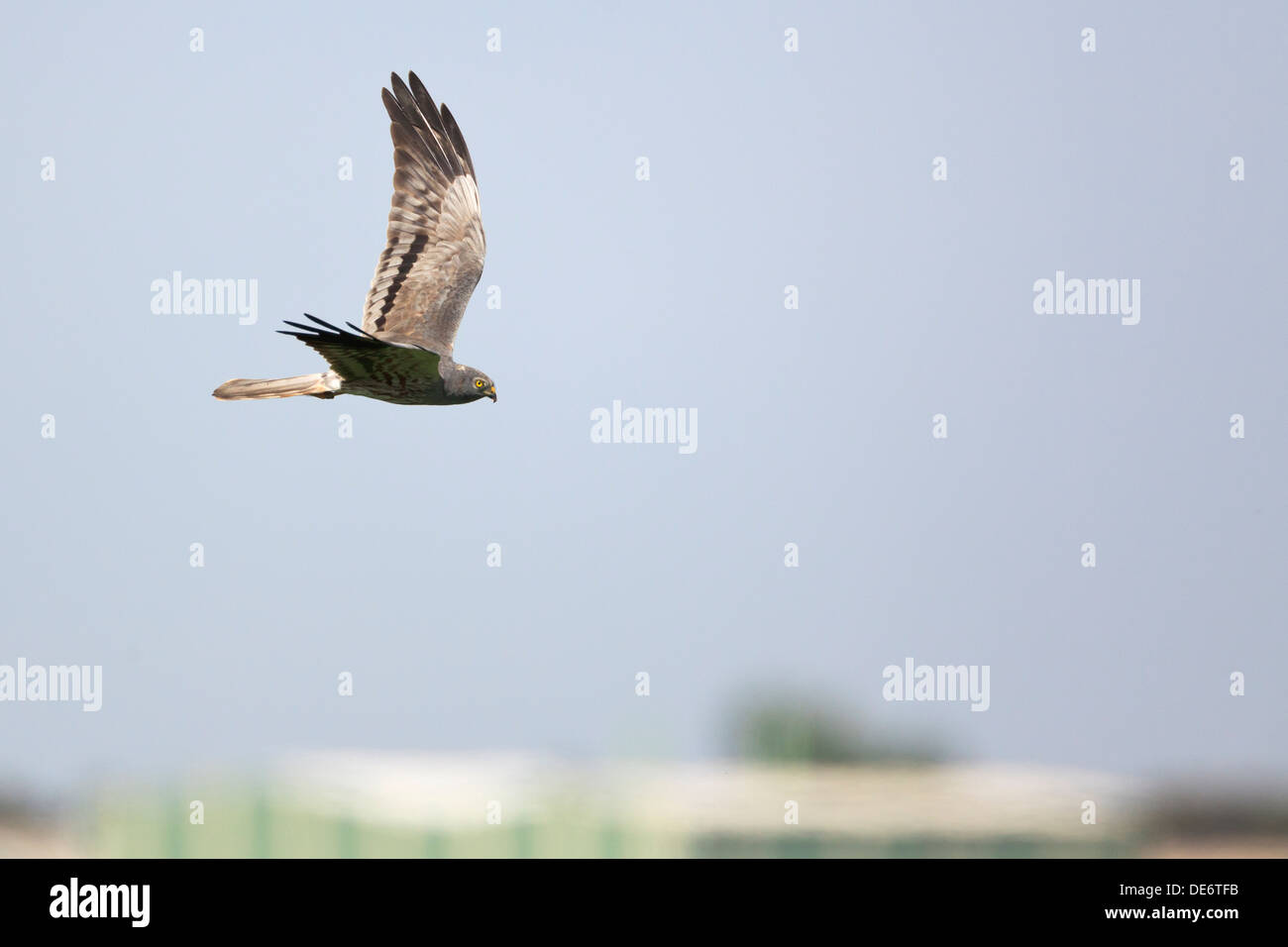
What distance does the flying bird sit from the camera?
12.6 metres

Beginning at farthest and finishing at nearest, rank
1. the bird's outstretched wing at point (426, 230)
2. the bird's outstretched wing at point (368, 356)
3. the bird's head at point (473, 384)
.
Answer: the bird's outstretched wing at point (426, 230) → the bird's head at point (473, 384) → the bird's outstretched wing at point (368, 356)

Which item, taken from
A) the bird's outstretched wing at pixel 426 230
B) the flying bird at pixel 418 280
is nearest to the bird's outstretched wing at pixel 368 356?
the flying bird at pixel 418 280

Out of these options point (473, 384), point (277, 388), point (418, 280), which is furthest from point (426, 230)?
point (277, 388)

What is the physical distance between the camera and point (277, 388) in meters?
12.7

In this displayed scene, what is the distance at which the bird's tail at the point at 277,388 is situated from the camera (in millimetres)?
12559

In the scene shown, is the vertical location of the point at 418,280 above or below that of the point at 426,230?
below

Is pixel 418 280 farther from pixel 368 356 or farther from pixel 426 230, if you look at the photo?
pixel 368 356

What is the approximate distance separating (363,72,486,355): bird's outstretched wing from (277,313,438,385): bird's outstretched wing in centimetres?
170

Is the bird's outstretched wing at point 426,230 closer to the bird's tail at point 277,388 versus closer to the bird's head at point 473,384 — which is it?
the bird's head at point 473,384

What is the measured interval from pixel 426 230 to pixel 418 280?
0.72m
